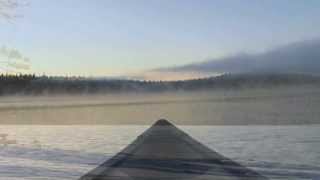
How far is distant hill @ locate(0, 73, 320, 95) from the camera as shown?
14.3ft

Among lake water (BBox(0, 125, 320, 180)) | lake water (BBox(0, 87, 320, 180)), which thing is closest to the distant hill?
lake water (BBox(0, 87, 320, 180))

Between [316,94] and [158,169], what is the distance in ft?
4.18

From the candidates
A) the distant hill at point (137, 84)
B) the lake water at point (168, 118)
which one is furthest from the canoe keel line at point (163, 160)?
the distant hill at point (137, 84)

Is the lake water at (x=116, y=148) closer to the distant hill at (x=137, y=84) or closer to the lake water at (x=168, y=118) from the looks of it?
the lake water at (x=168, y=118)

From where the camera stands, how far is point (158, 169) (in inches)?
180

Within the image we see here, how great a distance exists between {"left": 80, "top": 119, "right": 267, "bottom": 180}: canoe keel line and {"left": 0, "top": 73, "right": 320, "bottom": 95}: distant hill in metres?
0.30

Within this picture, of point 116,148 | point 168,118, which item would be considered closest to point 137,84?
point 168,118

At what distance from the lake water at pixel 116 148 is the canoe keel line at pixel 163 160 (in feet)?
0.21

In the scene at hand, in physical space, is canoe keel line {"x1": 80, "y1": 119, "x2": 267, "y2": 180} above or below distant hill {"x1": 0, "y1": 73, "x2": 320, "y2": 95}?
below

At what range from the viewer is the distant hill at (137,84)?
4.36 meters

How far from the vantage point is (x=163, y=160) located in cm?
459

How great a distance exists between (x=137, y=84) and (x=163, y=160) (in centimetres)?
60

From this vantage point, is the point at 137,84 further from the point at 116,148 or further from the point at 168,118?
the point at 116,148

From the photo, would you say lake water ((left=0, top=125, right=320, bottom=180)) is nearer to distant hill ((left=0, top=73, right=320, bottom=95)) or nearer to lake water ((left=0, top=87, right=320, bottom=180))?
lake water ((left=0, top=87, right=320, bottom=180))
